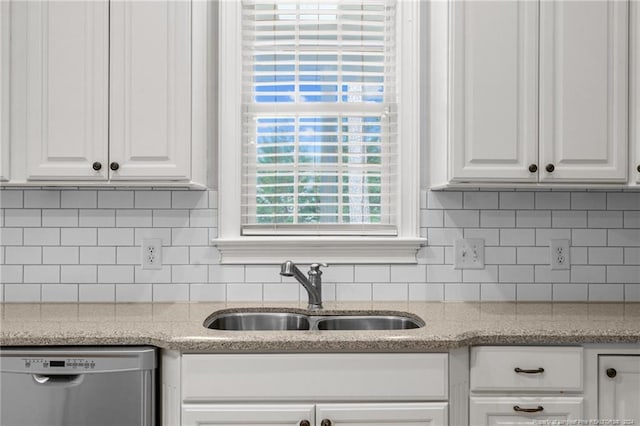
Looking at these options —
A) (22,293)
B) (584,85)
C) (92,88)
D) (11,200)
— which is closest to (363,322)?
(584,85)

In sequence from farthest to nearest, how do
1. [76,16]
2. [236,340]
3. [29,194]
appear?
[29,194]
[76,16]
[236,340]

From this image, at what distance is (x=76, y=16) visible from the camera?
1837 mm

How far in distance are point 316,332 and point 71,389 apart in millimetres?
789

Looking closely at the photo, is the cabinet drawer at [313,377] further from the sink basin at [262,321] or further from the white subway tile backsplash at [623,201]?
the white subway tile backsplash at [623,201]

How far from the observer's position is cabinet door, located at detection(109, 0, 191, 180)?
6.05 feet

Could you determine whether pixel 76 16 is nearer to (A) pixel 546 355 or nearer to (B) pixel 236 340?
(B) pixel 236 340

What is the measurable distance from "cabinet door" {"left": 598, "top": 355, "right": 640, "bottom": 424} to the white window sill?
832 mm

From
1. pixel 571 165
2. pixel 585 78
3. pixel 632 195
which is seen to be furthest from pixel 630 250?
pixel 585 78

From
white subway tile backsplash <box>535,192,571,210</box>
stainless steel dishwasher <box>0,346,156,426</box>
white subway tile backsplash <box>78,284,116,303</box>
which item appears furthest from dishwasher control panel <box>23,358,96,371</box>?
white subway tile backsplash <box>535,192,571,210</box>

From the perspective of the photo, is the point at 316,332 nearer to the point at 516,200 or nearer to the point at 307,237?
the point at 307,237

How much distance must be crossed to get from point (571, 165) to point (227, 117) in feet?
4.64

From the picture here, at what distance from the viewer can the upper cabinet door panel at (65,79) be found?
1837 millimetres

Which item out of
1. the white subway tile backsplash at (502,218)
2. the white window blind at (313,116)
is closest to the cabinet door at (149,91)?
the white window blind at (313,116)

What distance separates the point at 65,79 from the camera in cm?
184
